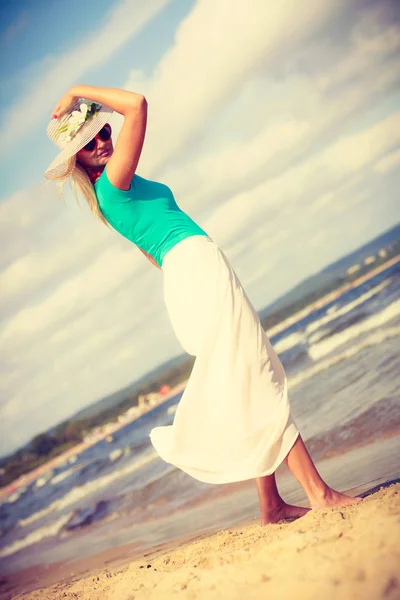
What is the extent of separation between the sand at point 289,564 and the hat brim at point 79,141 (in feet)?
5.41

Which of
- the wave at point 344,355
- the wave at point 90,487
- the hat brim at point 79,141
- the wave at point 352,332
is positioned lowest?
the wave at point 352,332

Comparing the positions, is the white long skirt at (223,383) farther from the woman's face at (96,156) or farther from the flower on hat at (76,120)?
the flower on hat at (76,120)

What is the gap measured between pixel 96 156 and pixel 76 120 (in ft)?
0.53

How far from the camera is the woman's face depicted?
92.4 inches

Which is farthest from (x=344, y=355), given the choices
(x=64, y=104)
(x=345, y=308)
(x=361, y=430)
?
(x=345, y=308)

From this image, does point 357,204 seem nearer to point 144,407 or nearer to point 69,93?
point 144,407

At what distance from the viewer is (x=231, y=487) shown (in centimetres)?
367

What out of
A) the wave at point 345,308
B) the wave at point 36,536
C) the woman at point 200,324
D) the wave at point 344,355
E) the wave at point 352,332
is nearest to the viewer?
the woman at point 200,324

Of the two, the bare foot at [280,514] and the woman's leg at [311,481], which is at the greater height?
the woman's leg at [311,481]

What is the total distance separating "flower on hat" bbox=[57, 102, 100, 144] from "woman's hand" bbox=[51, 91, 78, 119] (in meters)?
0.04

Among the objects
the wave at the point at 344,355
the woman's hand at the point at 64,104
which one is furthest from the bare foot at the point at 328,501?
the wave at the point at 344,355

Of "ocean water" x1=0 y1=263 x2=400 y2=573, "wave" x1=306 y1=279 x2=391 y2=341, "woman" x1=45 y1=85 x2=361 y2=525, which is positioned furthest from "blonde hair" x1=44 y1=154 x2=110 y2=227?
"wave" x1=306 y1=279 x2=391 y2=341

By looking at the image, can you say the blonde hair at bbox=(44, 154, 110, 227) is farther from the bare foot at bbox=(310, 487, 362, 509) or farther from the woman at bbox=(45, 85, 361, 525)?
the bare foot at bbox=(310, 487, 362, 509)

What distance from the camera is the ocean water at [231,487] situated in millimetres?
3188
